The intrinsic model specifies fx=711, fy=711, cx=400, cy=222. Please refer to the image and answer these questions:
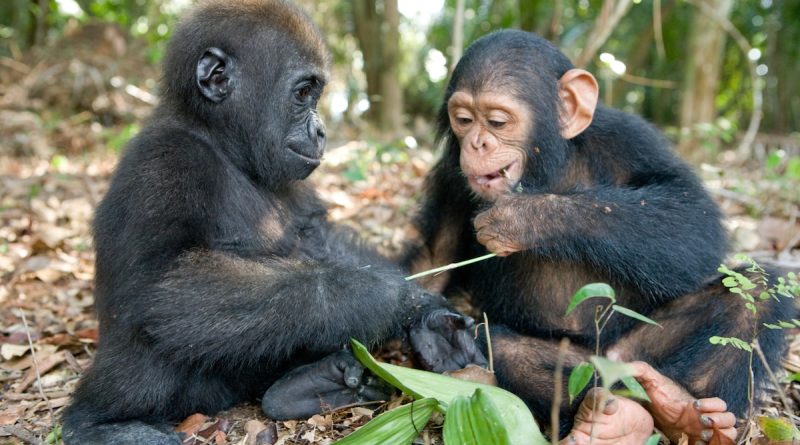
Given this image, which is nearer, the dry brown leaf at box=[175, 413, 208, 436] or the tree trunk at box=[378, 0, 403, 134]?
the dry brown leaf at box=[175, 413, 208, 436]

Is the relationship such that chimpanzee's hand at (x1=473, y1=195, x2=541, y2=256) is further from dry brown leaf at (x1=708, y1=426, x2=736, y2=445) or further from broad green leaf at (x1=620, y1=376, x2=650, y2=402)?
dry brown leaf at (x1=708, y1=426, x2=736, y2=445)

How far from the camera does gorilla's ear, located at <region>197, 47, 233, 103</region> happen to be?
448 cm

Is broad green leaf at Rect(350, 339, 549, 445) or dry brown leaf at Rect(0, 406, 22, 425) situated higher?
broad green leaf at Rect(350, 339, 549, 445)

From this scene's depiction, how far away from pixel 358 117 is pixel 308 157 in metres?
13.9

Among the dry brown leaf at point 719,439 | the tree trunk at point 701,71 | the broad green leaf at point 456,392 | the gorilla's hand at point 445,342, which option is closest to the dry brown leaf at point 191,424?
the broad green leaf at point 456,392

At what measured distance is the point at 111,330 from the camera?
13.5 feet

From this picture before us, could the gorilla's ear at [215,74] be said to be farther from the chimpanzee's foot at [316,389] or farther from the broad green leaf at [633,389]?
the broad green leaf at [633,389]

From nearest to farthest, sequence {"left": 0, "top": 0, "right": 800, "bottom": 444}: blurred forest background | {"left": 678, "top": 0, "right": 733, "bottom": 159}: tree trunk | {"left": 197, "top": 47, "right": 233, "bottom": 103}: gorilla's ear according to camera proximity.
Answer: {"left": 197, "top": 47, "right": 233, "bottom": 103}: gorilla's ear, {"left": 0, "top": 0, "right": 800, "bottom": 444}: blurred forest background, {"left": 678, "top": 0, "right": 733, "bottom": 159}: tree trunk

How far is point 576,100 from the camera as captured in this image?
484cm

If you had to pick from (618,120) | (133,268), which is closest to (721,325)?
(618,120)

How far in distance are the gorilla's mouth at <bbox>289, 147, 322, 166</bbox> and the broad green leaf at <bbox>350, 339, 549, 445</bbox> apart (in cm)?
136

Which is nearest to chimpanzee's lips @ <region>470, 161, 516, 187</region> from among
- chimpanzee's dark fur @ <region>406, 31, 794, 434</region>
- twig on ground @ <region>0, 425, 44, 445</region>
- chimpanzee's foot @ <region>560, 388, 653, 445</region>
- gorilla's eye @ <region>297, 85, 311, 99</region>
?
chimpanzee's dark fur @ <region>406, 31, 794, 434</region>

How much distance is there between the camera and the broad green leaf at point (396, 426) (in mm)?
3434

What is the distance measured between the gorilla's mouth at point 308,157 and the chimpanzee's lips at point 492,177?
106 cm
